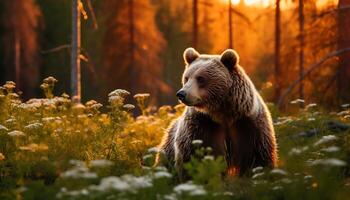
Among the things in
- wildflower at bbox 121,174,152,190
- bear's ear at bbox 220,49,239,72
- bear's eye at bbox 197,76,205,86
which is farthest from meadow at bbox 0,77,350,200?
bear's ear at bbox 220,49,239,72

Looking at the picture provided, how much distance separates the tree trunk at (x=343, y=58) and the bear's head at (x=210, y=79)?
5.99m

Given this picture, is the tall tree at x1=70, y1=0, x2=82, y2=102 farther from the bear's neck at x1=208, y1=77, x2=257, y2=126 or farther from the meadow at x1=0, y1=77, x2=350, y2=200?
the bear's neck at x1=208, y1=77, x2=257, y2=126

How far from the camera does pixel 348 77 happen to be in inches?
496

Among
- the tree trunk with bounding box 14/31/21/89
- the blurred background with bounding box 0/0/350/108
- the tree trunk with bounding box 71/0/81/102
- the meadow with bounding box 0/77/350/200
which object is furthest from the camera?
the tree trunk with bounding box 14/31/21/89

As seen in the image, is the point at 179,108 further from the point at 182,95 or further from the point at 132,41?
the point at 132,41

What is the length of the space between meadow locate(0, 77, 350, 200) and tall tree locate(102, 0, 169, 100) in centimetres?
1719

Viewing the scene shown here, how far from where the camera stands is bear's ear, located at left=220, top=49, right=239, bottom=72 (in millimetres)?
6973

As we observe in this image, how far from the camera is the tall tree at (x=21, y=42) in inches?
1264

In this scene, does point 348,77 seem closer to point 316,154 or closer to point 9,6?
point 316,154

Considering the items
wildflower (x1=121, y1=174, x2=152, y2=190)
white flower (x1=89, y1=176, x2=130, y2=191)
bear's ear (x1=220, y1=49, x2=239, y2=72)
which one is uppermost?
bear's ear (x1=220, y1=49, x2=239, y2=72)

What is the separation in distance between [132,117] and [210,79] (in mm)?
6791

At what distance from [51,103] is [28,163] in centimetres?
246

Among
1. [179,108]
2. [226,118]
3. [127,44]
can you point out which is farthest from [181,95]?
[127,44]

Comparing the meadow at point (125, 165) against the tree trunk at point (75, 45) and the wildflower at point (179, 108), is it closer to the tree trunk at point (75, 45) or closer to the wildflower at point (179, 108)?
the wildflower at point (179, 108)
